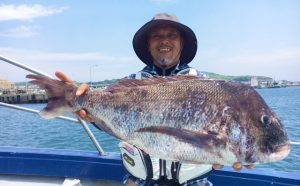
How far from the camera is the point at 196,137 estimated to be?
2.29m

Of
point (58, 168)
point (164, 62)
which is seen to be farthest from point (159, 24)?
point (58, 168)

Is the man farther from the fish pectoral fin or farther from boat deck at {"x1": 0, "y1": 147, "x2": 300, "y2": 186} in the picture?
boat deck at {"x1": 0, "y1": 147, "x2": 300, "y2": 186}

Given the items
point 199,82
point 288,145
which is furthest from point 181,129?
point 288,145

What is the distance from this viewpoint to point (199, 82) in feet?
8.46

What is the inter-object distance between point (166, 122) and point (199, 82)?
1.45 ft

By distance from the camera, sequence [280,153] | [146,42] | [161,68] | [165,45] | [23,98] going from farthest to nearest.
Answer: [23,98]
[146,42]
[161,68]
[165,45]
[280,153]

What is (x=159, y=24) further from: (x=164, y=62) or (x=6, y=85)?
(x=6, y=85)

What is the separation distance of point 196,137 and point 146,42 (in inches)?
71.3

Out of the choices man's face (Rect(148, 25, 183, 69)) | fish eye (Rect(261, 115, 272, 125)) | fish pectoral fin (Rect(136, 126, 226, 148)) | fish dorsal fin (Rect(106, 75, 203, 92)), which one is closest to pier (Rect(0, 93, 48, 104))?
man's face (Rect(148, 25, 183, 69))

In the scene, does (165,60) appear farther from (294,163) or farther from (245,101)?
(294,163)

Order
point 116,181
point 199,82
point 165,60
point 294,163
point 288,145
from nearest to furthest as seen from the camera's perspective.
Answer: point 288,145 → point 199,82 → point 165,60 → point 116,181 → point 294,163

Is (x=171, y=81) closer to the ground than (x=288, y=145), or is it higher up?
higher up

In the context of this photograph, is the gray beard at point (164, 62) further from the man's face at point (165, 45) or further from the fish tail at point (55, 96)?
the fish tail at point (55, 96)

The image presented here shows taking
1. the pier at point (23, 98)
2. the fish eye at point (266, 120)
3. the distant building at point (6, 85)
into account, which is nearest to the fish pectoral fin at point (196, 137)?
the fish eye at point (266, 120)
